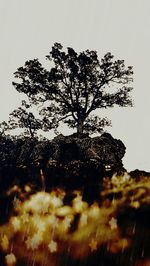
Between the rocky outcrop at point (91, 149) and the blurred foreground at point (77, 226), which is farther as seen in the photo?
the rocky outcrop at point (91, 149)

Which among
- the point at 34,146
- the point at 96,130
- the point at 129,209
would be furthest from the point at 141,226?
the point at 96,130

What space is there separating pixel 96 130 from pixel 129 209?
88.4ft

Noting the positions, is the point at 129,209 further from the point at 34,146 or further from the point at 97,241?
the point at 34,146

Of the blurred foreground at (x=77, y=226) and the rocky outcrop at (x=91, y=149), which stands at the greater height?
the rocky outcrop at (x=91, y=149)

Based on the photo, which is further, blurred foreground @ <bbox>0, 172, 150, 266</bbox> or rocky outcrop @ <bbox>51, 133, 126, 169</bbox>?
rocky outcrop @ <bbox>51, 133, 126, 169</bbox>

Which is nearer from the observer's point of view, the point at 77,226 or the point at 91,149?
the point at 77,226

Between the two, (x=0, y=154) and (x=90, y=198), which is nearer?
(x=90, y=198)

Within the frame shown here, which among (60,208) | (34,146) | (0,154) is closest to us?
(60,208)

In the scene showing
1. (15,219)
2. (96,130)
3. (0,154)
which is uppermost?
(96,130)

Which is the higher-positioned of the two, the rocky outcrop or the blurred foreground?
the rocky outcrop

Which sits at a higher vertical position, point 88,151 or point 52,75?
point 52,75

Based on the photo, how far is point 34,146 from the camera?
18.4 m

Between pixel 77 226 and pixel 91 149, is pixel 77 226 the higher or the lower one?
the lower one

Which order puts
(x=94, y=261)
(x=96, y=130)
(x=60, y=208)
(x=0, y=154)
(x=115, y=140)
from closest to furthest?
1. (x=94, y=261)
2. (x=60, y=208)
3. (x=0, y=154)
4. (x=115, y=140)
5. (x=96, y=130)
